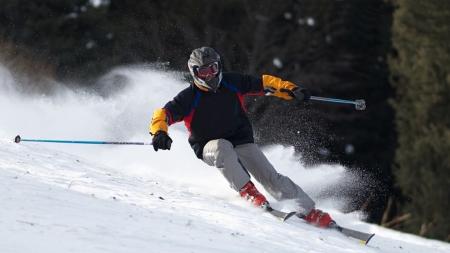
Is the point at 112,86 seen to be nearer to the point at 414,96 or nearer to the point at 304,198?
the point at 304,198

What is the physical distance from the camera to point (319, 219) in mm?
7270

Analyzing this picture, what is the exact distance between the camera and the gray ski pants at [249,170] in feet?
24.5

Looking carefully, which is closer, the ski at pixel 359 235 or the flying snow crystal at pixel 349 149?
the ski at pixel 359 235

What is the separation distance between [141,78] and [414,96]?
11.6 meters

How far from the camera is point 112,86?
16.2 m

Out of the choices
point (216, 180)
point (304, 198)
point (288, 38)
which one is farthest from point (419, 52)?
point (304, 198)

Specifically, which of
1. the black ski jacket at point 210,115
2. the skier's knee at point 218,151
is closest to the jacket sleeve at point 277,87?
the black ski jacket at point 210,115

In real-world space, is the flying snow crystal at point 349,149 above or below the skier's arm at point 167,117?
above

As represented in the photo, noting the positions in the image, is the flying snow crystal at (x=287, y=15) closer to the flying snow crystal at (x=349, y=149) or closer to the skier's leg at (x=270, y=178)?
the flying snow crystal at (x=349, y=149)

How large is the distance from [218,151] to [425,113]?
17154mm

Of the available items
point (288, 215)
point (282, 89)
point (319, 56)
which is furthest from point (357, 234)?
point (319, 56)

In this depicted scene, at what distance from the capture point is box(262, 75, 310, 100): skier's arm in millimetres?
8039

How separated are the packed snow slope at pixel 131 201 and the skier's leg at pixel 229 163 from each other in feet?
0.73

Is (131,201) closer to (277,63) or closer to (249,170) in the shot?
(249,170)
